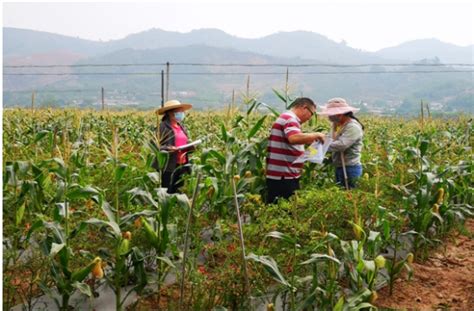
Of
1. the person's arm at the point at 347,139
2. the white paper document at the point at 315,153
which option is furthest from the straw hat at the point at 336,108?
the white paper document at the point at 315,153

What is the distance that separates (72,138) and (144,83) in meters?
108

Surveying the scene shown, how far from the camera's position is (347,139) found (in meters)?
4.71

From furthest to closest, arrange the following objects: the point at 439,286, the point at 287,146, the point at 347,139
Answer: the point at 347,139, the point at 287,146, the point at 439,286

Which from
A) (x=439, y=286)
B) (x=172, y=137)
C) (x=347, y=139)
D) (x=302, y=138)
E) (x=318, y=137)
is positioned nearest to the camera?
(x=439, y=286)

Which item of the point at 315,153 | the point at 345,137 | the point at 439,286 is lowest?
the point at 439,286

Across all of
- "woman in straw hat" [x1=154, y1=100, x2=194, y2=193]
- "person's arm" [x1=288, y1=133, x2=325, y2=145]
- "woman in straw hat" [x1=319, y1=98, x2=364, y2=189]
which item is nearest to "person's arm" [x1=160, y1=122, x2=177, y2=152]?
"woman in straw hat" [x1=154, y1=100, x2=194, y2=193]

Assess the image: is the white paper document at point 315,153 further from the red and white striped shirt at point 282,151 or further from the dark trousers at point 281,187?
the dark trousers at point 281,187

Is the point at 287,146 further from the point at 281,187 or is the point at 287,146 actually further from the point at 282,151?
the point at 281,187

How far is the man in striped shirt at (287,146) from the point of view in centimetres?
427

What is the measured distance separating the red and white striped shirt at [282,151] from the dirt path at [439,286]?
1.36 metres

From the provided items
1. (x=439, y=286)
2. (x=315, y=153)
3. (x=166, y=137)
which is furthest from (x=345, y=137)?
(x=166, y=137)

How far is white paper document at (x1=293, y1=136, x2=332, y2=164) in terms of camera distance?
4.44m

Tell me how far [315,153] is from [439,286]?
4.97ft

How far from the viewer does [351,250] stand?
2.92 m
